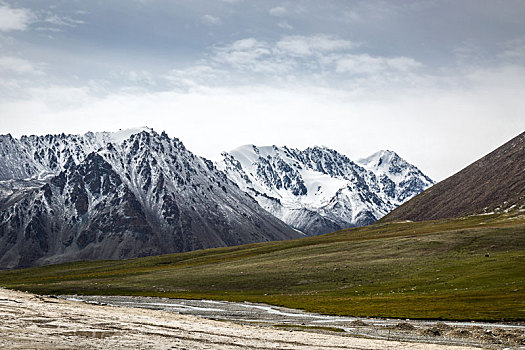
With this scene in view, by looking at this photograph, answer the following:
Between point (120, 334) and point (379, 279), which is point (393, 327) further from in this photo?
point (379, 279)

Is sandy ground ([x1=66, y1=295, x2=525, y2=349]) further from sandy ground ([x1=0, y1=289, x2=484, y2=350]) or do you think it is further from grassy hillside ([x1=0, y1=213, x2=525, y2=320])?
sandy ground ([x1=0, y1=289, x2=484, y2=350])

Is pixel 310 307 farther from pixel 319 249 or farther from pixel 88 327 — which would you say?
pixel 319 249

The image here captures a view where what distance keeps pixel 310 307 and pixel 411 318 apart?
2019 cm

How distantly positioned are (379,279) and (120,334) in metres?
88.2

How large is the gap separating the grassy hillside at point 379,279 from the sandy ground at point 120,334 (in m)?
31.0

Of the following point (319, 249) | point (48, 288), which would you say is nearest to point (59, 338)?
point (48, 288)

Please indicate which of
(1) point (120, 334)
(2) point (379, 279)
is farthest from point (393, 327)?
(2) point (379, 279)

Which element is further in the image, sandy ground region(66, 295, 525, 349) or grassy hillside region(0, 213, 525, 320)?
grassy hillside region(0, 213, 525, 320)

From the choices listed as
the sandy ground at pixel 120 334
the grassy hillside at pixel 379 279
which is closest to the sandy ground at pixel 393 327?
the grassy hillside at pixel 379 279

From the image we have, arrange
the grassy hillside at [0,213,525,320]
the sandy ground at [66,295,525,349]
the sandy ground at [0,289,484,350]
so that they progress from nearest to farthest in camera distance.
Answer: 1. the sandy ground at [0,289,484,350]
2. the sandy ground at [66,295,525,349]
3. the grassy hillside at [0,213,525,320]

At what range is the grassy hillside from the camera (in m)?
78.9

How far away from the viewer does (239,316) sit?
2921 inches

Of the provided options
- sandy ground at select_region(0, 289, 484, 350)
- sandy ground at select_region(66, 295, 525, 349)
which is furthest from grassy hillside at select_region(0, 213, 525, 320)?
sandy ground at select_region(0, 289, 484, 350)

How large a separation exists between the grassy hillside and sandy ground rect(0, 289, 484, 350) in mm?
31019
